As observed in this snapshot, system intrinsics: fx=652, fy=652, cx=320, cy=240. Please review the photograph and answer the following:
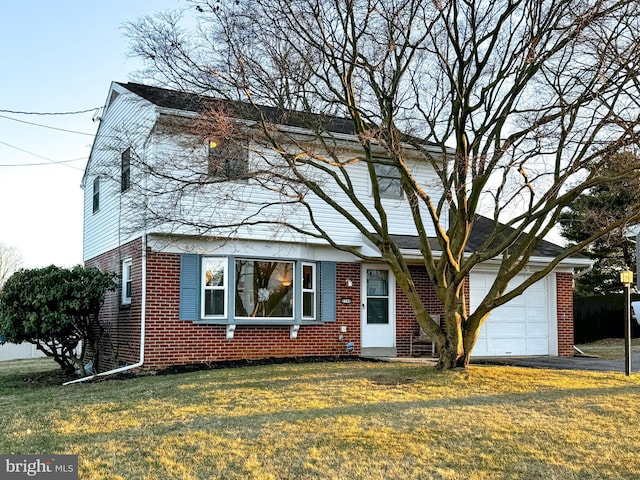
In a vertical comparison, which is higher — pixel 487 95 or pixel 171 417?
pixel 487 95

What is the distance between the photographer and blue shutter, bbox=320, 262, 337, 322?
47.3 feet

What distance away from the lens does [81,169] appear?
1819 centimetres

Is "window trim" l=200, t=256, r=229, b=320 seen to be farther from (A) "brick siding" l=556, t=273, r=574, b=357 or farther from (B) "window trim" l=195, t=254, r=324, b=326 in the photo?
(A) "brick siding" l=556, t=273, r=574, b=357

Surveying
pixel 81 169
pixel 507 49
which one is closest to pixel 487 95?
pixel 507 49

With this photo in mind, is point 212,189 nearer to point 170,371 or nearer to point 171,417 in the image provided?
point 170,371

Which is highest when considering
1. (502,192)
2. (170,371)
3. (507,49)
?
(507,49)

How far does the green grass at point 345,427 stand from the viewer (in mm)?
5758

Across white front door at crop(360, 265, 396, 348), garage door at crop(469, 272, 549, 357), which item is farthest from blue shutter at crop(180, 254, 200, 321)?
garage door at crop(469, 272, 549, 357)

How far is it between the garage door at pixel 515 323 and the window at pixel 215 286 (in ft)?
19.7

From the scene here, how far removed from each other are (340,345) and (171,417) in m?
7.34

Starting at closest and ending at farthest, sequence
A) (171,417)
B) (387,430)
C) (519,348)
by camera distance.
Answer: (387,430)
(171,417)
(519,348)

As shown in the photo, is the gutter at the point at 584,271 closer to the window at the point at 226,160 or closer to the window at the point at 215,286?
the window at the point at 215,286

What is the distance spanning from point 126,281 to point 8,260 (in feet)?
91.2

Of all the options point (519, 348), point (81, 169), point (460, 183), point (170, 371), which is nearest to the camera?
point (460, 183)
